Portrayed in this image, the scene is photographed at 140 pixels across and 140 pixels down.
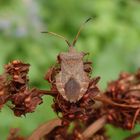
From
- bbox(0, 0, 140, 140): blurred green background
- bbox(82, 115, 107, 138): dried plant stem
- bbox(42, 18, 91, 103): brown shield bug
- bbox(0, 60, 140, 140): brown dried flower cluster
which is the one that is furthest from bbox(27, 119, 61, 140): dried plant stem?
bbox(0, 0, 140, 140): blurred green background

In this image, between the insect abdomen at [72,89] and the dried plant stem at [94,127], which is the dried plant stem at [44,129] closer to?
the dried plant stem at [94,127]

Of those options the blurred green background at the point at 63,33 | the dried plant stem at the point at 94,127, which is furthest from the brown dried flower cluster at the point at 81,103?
the blurred green background at the point at 63,33

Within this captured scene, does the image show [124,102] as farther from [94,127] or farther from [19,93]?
[19,93]

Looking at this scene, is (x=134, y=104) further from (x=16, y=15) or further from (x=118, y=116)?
(x=16, y=15)

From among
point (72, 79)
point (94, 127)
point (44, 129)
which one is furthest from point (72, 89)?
point (94, 127)

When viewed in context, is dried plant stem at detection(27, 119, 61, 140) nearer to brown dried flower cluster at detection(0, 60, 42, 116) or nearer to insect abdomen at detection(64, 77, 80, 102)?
brown dried flower cluster at detection(0, 60, 42, 116)

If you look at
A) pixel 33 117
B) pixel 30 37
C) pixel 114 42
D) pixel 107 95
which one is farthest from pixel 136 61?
pixel 107 95
